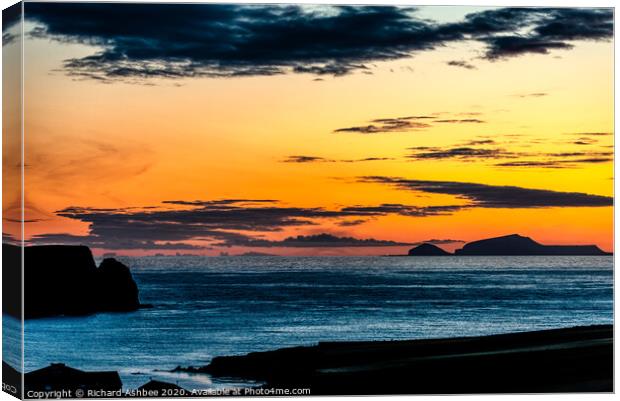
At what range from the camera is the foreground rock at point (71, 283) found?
22.6m

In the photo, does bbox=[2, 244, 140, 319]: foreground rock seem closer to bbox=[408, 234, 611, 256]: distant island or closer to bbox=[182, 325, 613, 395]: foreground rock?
bbox=[182, 325, 613, 395]: foreground rock

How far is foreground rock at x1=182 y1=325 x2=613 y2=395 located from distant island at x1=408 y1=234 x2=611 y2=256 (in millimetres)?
1109

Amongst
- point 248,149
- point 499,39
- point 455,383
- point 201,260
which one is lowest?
point 455,383

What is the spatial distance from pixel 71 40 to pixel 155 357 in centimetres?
444

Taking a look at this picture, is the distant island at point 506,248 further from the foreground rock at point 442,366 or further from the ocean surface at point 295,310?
the foreground rock at point 442,366

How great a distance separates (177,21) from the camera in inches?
910

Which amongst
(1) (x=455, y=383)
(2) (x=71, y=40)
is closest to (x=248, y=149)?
(2) (x=71, y=40)

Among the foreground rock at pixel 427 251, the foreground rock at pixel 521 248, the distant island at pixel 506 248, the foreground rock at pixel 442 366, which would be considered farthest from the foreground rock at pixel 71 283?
the foreground rock at pixel 521 248

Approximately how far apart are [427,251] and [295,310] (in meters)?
2.21

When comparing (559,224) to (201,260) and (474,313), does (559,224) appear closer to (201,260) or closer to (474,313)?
(474,313)

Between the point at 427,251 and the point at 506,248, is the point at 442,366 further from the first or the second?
the point at 506,248

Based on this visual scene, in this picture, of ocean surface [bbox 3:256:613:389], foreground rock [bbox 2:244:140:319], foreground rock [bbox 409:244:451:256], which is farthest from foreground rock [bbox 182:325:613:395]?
foreground rock [bbox 2:244:140:319]

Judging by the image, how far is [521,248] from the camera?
24.3 meters

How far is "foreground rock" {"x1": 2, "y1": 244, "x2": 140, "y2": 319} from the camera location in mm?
22562
